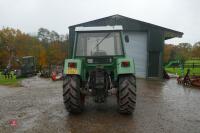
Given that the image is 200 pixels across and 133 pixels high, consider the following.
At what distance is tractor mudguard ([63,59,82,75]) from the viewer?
739 cm

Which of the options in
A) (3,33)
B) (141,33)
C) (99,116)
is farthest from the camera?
(3,33)

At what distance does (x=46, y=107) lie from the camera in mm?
8695

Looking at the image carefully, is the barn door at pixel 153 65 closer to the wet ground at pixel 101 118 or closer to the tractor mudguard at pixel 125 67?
the wet ground at pixel 101 118

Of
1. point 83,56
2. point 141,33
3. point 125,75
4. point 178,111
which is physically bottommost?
point 178,111

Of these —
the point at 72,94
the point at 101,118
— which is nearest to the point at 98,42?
the point at 72,94

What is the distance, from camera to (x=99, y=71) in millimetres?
7520

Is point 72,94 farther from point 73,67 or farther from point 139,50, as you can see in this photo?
point 139,50

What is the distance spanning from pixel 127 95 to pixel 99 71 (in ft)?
3.30

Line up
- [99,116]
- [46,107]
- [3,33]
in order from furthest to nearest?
[3,33] → [46,107] → [99,116]

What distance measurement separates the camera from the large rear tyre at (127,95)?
23.2ft

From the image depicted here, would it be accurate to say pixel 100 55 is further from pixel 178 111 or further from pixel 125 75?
pixel 178 111

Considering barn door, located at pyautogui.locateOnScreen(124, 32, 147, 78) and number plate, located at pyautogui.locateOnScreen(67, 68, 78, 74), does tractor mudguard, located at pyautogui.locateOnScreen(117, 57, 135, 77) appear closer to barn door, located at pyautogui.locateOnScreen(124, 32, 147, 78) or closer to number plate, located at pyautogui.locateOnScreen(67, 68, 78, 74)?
number plate, located at pyautogui.locateOnScreen(67, 68, 78, 74)

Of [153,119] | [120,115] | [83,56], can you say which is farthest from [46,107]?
[153,119]

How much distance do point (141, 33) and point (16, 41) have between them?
3853 centimetres
